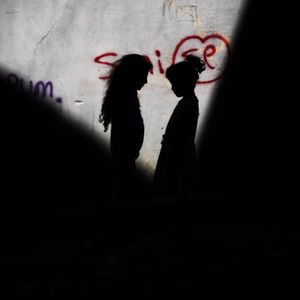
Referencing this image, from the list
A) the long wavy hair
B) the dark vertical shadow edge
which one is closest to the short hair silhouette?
the long wavy hair

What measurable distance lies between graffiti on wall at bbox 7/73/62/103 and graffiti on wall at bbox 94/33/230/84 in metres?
0.48

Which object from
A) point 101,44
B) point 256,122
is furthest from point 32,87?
point 256,122

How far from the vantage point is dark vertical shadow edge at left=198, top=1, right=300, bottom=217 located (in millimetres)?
6570

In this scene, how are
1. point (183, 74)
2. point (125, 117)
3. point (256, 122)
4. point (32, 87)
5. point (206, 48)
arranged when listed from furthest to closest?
point (256, 122) → point (206, 48) → point (32, 87) → point (125, 117) → point (183, 74)

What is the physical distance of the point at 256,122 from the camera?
22.1 feet

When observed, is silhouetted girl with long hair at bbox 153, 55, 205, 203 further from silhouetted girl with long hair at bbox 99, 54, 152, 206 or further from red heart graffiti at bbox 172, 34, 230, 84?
red heart graffiti at bbox 172, 34, 230, 84

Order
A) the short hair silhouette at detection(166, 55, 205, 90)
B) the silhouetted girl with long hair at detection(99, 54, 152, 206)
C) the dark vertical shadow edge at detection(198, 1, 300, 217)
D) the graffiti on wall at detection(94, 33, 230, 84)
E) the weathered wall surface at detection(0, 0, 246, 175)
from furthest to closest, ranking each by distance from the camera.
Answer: the dark vertical shadow edge at detection(198, 1, 300, 217) < the graffiti on wall at detection(94, 33, 230, 84) < the weathered wall surface at detection(0, 0, 246, 175) < the silhouetted girl with long hair at detection(99, 54, 152, 206) < the short hair silhouette at detection(166, 55, 205, 90)

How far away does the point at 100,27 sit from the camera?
620 centimetres

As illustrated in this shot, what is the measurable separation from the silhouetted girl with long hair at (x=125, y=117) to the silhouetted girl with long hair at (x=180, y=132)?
0.80ft

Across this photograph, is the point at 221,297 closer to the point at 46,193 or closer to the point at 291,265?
the point at 291,265

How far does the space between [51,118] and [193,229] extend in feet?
5.42

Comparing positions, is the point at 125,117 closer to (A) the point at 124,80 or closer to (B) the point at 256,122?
(A) the point at 124,80

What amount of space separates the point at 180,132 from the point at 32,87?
1.74 meters

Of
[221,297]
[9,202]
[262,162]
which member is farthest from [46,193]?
[221,297]
